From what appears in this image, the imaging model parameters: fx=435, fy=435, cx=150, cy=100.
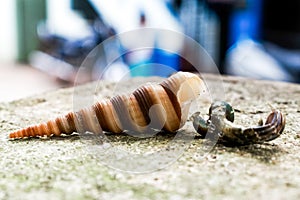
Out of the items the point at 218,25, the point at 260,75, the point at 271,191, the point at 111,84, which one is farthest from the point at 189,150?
the point at 218,25

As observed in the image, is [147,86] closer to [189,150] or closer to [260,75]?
[189,150]

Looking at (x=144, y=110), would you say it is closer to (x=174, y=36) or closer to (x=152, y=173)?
(x=152, y=173)

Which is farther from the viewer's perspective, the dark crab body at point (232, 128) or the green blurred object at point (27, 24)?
the green blurred object at point (27, 24)

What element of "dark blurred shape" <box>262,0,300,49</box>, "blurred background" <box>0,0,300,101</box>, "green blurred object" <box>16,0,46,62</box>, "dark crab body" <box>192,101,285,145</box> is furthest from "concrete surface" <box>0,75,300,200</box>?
"green blurred object" <box>16,0,46,62</box>

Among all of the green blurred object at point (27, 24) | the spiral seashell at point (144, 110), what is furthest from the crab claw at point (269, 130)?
the green blurred object at point (27, 24)

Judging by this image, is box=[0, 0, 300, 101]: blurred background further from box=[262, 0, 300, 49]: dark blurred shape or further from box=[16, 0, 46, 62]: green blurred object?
box=[16, 0, 46, 62]: green blurred object

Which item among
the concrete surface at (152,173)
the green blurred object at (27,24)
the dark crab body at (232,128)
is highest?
the dark crab body at (232,128)

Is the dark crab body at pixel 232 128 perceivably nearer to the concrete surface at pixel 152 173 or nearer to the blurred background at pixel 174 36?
the concrete surface at pixel 152 173
